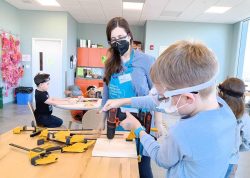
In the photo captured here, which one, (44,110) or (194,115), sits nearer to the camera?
(194,115)

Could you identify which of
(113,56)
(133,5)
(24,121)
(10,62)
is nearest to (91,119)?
(113,56)

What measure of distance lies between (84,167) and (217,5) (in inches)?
219

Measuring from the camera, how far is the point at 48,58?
6.99 m

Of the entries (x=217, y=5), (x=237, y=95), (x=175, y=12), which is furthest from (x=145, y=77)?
(x=175, y=12)

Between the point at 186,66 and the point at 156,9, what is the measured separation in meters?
5.76

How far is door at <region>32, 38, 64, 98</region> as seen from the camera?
6879mm

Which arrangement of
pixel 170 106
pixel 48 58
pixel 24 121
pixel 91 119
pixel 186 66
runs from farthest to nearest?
1. pixel 48 58
2. pixel 24 121
3. pixel 91 119
4. pixel 170 106
5. pixel 186 66

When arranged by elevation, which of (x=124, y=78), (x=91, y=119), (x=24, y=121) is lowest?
(x=24, y=121)

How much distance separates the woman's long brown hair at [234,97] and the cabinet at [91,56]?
6650 millimetres

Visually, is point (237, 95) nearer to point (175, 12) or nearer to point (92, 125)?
point (92, 125)

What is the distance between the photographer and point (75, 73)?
8070 millimetres

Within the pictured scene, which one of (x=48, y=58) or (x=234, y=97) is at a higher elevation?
(x=48, y=58)

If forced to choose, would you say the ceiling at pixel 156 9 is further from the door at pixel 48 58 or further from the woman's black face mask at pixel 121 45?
the woman's black face mask at pixel 121 45

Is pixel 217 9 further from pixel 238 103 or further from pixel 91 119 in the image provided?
pixel 238 103
